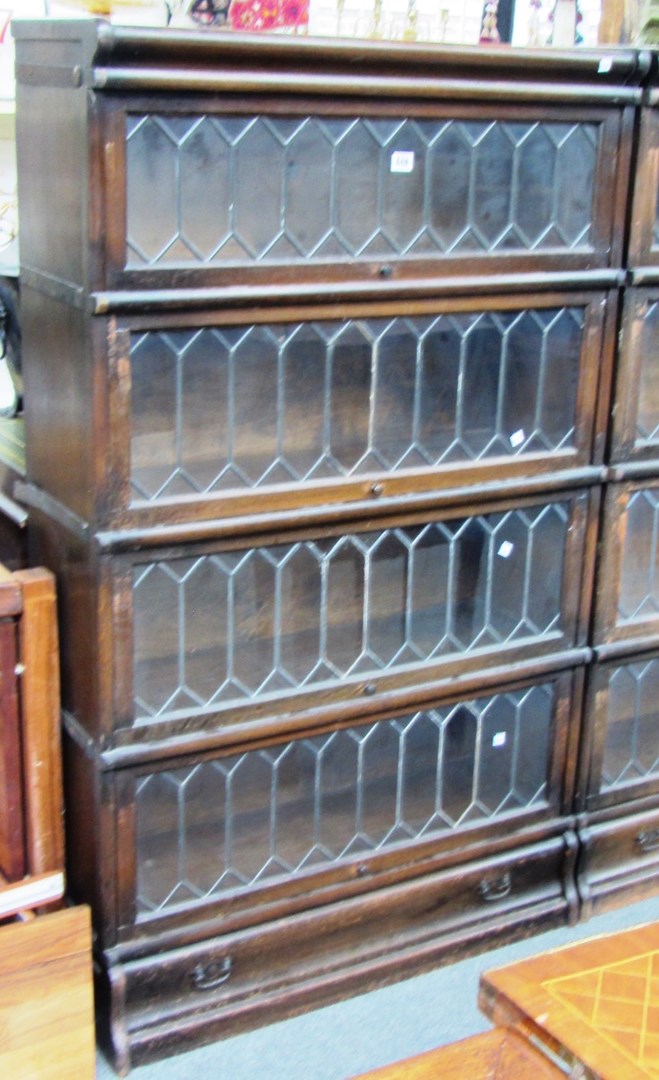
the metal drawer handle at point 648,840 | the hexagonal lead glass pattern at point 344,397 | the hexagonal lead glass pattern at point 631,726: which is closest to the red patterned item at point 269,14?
the hexagonal lead glass pattern at point 344,397

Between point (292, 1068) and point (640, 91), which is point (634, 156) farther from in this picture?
point (292, 1068)

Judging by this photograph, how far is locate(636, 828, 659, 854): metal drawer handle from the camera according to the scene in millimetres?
2564

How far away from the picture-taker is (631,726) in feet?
8.30

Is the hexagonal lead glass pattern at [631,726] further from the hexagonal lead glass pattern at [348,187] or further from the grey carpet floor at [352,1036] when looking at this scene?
the hexagonal lead glass pattern at [348,187]

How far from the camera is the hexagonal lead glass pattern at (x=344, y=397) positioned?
1.87 meters

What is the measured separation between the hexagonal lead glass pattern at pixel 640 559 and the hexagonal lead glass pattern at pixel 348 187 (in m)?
0.52

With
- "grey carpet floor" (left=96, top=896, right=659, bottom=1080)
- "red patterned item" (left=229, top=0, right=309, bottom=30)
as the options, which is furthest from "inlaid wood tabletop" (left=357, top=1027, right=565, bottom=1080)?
"red patterned item" (left=229, top=0, right=309, bottom=30)

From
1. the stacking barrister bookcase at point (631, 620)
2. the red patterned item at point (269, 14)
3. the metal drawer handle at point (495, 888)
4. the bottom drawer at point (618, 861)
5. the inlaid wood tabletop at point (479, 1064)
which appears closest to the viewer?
the inlaid wood tabletop at point (479, 1064)

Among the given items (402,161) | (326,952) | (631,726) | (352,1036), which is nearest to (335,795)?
(326,952)

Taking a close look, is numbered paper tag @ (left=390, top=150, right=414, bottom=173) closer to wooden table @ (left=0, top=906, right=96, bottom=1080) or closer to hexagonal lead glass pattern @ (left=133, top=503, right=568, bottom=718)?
hexagonal lead glass pattern @ (left=133, top=503, right=568, bottom=718)

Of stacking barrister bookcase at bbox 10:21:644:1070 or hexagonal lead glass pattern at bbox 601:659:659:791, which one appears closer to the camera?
stacking barrister bookcase at bbox 10:21:644:1070

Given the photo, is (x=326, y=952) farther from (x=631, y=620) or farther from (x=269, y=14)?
(x=269, y=14)

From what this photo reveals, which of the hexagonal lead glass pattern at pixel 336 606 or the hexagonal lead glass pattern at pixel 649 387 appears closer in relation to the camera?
the hexagonal lead glass pattern at pixel 336 606

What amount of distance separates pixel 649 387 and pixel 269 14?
936 millimetres
